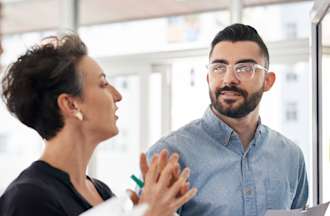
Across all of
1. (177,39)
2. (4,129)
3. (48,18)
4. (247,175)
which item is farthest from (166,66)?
(247,175)

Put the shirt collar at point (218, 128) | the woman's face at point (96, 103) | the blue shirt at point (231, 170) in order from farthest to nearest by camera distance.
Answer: the shirt collar at point (218, 128) → the blue shirt at point (231, 170) → the woman's face at point (96, 103)

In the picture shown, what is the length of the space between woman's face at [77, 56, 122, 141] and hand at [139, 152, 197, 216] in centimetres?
23

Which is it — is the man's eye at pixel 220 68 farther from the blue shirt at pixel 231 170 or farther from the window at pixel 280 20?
the window at pixel 280 20

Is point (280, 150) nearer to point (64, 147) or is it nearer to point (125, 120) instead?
point (64, 147)

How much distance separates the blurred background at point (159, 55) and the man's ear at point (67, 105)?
6.38 ft

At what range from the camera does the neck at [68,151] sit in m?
1.26

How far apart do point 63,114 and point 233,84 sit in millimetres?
755

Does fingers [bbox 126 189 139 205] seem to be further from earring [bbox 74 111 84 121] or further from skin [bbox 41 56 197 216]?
earring [bbox 74 111 84 121]

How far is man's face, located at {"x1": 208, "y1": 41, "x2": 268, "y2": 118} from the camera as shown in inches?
71.6

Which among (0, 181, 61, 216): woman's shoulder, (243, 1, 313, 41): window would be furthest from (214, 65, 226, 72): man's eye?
(243, 1, 313, 41): window

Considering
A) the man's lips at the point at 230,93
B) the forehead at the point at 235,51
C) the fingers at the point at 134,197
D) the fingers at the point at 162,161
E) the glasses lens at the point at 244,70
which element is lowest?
the fingers at the point at 134,197

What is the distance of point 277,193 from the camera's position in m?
1.84

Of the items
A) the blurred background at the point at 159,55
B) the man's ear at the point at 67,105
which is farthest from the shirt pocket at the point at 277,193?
the blurred background at the point at 159,55

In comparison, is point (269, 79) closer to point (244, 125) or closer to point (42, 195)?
point (244, 125)
